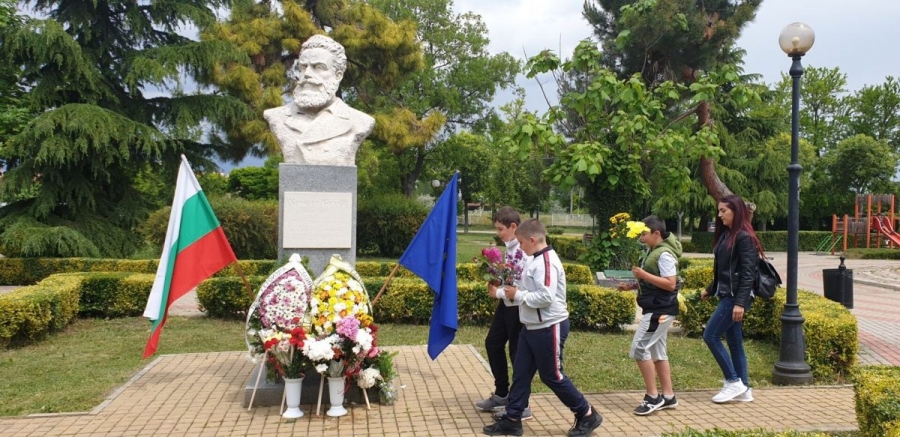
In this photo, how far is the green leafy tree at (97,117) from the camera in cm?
1576

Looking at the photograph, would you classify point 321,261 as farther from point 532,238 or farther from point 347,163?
point 532,238

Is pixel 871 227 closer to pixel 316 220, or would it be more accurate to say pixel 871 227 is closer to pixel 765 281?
pixel 765 281

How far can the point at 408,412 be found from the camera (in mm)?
5324

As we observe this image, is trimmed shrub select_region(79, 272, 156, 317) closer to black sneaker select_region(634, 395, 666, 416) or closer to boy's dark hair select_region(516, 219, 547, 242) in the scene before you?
boy's dark hair select_region(516, 219, 547, 242)

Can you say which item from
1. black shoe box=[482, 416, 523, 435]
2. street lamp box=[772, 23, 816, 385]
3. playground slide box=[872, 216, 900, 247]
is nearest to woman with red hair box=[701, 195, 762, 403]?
street lamp box=[772, 23, 816, 385]

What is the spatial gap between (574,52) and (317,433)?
12.5 m

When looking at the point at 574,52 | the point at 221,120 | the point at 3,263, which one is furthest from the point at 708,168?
the point at 3,263

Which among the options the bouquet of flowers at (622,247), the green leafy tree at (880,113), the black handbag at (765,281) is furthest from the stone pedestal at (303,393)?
the green leafy tree at (880,113)

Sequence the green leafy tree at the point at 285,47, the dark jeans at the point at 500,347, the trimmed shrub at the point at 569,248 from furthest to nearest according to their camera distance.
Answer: the trimmed shrub at the point at 569,248
the green leafy tree at the point at 285,47
the dark jeans at the point at 500,347

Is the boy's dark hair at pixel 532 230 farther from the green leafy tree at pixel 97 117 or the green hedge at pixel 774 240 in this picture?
the green hedge at pixel 774 240

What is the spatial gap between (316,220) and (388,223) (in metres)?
16.0

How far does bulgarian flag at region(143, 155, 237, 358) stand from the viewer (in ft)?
18.1

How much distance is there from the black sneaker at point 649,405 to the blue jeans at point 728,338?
720mm

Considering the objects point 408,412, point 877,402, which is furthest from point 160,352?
point 877,402
